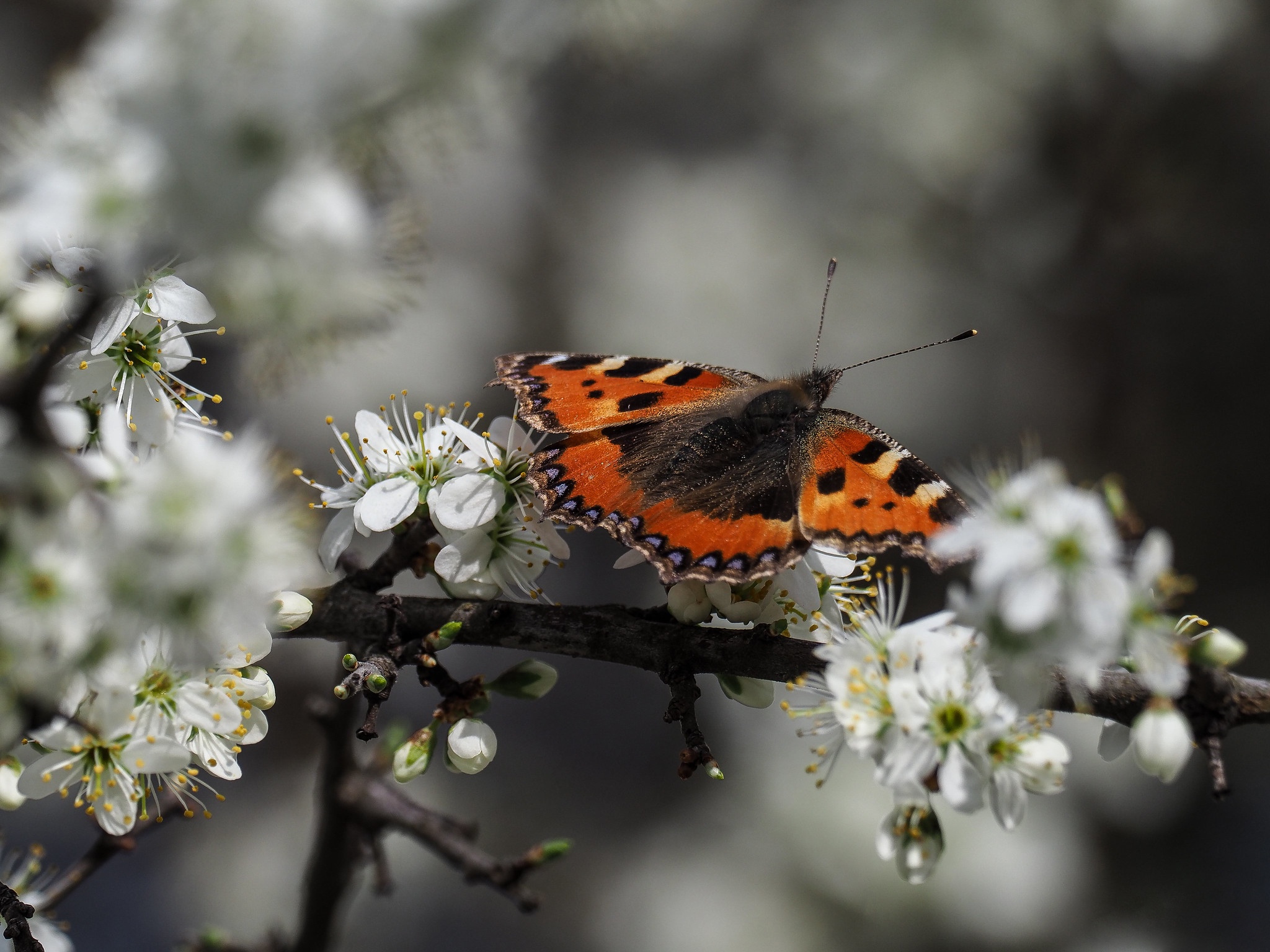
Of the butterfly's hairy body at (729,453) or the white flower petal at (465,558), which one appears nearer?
the white flower petal at (465,558)

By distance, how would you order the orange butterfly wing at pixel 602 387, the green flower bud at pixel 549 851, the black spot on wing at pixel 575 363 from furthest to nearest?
the black spot on wing at pixel 575 363 < the orange butterfly wing at pixel 602 387 < the green flower bud at pixel 549 851

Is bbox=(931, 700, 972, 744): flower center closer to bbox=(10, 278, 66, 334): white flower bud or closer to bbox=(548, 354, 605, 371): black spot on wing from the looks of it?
bbox=(548, 354, 605, 371): black spot on wing

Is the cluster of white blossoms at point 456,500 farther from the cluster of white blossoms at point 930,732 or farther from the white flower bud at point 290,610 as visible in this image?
the cluster of white blossoms at point 930,732

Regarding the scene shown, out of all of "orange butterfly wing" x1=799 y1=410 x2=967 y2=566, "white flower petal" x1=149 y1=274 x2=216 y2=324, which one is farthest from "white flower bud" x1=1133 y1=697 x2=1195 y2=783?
"white flower petal" x1=149 y1=274 x2=216 y2=324

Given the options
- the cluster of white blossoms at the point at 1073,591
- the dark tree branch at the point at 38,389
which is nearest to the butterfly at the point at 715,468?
the cluster of white blossoms at the point at 1073,591

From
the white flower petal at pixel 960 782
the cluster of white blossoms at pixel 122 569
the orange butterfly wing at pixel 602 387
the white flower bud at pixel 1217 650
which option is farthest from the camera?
the orange butterfly wing at pixel 602 387

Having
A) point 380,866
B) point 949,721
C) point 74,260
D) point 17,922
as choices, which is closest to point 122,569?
point 74,260

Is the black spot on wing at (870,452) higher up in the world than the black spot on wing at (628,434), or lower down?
lower down
